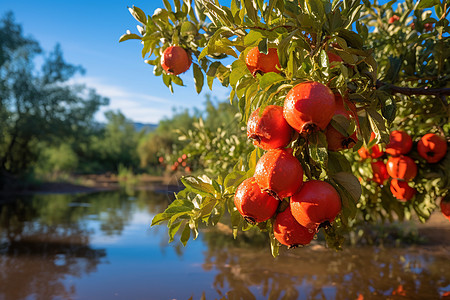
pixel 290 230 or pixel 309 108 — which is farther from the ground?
pixel 309 108

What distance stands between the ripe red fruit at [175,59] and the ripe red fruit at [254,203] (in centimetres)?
92

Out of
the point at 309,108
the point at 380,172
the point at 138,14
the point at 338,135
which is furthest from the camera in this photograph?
the point at 380,172

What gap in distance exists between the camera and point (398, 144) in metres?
2.04

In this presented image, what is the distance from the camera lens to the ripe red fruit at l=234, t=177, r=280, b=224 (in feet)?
3.27

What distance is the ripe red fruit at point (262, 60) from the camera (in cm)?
113

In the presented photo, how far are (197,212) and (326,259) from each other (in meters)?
4.44

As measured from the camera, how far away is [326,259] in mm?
5090

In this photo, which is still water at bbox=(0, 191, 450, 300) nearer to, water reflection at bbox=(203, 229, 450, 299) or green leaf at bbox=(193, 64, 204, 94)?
water reflection at bbox=(203, 229, 450, 299)

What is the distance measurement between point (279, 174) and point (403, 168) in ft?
4.61

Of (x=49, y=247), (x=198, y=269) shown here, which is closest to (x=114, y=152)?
(x=49, y=247)

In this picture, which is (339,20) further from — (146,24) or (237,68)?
(146,24)

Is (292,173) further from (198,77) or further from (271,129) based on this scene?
(198,77)

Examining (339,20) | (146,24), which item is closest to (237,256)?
(146,24)

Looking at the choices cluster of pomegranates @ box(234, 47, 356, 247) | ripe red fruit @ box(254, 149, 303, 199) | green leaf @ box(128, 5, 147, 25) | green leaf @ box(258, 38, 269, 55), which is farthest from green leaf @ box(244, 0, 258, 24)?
→ green leaf @ box(128, 5, 147, 25)
